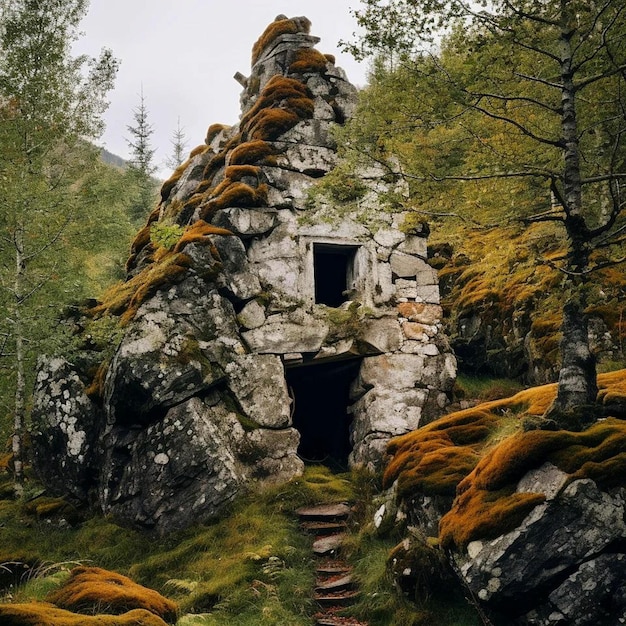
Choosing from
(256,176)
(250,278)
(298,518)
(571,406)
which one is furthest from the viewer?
(256,176)

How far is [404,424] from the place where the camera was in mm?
11492

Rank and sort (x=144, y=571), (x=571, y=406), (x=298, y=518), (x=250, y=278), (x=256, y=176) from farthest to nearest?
(x=256, y=176) < (x=250, y=278) < (x=298, y=518) < (x=144, y=571) < (x=571, y=406)

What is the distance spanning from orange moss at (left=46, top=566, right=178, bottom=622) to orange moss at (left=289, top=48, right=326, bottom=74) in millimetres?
12535

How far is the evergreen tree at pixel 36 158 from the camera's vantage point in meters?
10.2

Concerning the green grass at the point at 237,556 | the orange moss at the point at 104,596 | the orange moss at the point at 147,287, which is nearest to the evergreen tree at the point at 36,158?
the orange moss at the point at 147,287

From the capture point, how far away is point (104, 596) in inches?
179

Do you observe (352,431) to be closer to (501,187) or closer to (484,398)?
(484,398)

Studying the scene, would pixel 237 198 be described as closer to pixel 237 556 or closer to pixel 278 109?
pixel 278 109

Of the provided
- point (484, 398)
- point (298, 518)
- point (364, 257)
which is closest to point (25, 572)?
point (298, 518)

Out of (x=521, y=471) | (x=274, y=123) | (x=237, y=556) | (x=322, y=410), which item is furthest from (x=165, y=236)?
(x=521, y=471)

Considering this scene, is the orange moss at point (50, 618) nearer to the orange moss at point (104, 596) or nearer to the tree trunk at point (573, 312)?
the orange moss at point (104, 596)

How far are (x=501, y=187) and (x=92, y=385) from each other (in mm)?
8018

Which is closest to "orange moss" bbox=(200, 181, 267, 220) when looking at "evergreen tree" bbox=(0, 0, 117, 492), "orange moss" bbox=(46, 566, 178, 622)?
"evergreen tree" bbox=(0, 0, 117, 492)

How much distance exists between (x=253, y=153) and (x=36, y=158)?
4402 millimetres
